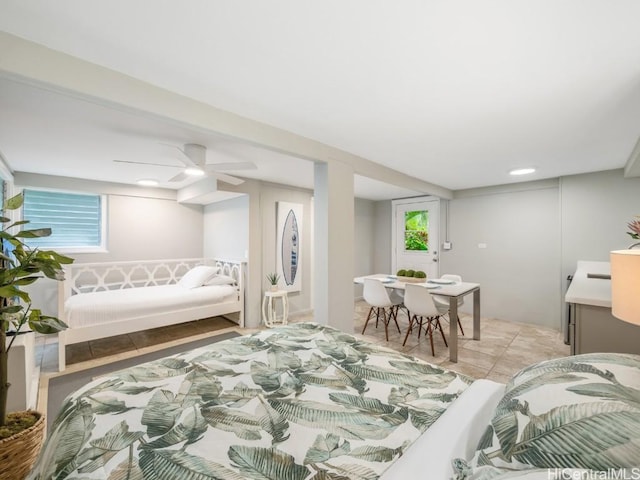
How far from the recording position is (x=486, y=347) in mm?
3441

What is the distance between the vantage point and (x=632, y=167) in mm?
3070

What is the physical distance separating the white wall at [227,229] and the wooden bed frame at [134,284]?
0.20 m

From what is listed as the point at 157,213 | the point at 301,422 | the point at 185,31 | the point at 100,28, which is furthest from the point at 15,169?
the point at 301,422

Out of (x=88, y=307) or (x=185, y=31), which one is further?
(x=88, y=307)

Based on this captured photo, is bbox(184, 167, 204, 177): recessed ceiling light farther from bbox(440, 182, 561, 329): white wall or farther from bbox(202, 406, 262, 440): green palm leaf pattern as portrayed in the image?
bbox(440, 182, 561, 329): white wall

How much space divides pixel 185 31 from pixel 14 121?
2.00m

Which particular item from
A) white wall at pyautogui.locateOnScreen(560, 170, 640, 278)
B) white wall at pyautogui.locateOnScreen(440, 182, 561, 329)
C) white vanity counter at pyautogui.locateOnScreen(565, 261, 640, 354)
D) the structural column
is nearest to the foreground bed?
white vanity counter at pyautogui.locateOnScreen(565, 261, 640, 354)

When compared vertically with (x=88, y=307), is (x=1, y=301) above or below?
above

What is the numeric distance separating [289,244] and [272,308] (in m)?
1.10

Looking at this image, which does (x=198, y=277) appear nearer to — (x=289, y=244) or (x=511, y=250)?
(x=289, y=244)

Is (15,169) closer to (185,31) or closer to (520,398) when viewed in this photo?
(185,31)

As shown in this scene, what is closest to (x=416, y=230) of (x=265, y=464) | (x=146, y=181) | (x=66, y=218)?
(x=146, y=181)

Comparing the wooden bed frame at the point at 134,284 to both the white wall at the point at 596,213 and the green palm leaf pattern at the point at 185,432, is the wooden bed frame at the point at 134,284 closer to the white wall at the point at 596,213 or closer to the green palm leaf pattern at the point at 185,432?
the green palm leaf pattern at the point at 185,432

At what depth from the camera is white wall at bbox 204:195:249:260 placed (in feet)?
14.5
